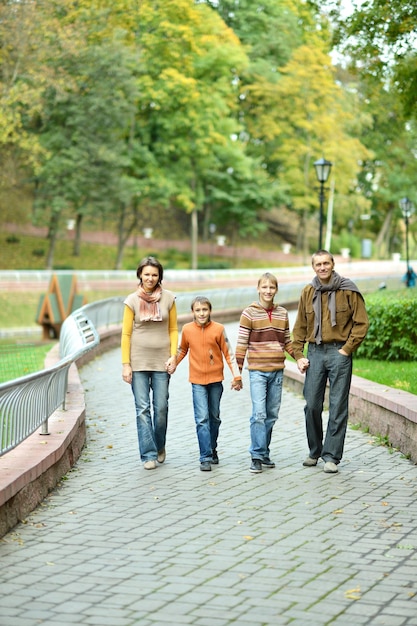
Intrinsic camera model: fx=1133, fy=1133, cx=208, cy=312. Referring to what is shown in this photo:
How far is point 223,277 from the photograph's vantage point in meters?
55.5

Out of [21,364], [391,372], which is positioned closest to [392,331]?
[391,372]

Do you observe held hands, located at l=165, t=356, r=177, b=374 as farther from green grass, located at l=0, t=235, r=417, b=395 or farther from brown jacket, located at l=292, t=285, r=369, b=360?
green grass, located at l=0, t=235, r=417, b=395

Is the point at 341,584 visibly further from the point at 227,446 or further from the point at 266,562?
the point at 227,446

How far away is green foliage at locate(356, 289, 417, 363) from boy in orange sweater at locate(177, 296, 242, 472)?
590cm

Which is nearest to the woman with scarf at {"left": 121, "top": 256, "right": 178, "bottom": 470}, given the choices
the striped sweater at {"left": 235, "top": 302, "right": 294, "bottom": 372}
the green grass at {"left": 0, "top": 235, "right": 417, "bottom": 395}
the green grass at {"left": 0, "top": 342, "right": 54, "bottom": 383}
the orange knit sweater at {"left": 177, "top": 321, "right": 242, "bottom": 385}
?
the orange knit sweater at {"left": 177, "top": 321, "right": 242, "bottom": 385}

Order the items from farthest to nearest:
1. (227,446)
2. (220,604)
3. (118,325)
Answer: (118,325), (227,446), (220,604)

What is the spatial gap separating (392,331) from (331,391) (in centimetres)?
611

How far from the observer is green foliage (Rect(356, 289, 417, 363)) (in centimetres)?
1502

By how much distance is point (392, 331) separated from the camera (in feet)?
50.0

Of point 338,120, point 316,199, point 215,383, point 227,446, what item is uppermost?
point 338,120

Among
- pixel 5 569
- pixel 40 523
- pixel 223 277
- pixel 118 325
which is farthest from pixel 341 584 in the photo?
pixel 223 277

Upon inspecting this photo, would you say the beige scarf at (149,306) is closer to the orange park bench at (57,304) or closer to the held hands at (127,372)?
the held hands at (127,372)

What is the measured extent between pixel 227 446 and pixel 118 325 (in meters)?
14.5

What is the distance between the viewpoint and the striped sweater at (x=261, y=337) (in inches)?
370
